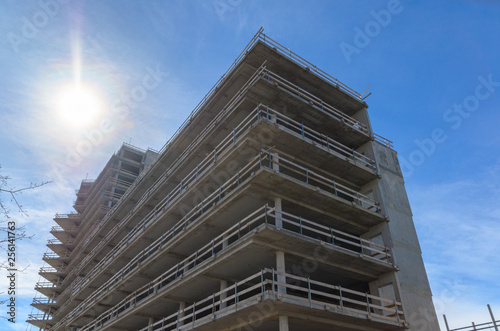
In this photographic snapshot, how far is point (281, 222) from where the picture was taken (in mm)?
15242

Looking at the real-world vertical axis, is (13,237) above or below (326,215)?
below

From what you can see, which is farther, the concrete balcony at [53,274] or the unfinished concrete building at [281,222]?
the concrete balcony at [53,274]

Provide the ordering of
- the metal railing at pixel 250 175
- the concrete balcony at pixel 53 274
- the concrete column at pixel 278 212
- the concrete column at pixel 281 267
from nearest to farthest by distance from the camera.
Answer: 1. the concrete column at pixel 281 267
2. the concrete column at pixel 278 212
3. the metal railing at pixel 250 175
4. the concrete balcony at pixel 53 274

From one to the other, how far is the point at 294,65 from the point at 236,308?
49.6 ft

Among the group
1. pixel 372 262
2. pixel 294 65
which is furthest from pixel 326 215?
pixel 294 65

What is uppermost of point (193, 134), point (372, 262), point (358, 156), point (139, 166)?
point (139, 166)

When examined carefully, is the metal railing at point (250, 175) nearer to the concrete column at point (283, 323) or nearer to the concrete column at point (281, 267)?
the concrete column at point (281, 267)

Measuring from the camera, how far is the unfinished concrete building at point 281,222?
15.4m

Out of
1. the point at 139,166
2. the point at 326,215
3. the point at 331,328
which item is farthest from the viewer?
the point at 139,166

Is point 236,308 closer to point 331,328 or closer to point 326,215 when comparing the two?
point 331,328

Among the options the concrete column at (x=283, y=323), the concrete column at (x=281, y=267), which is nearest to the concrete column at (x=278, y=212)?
the concrete column at (x=281, y=267)

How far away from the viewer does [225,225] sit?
19.6 metres

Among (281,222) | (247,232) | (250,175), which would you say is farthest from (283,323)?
(250,175)

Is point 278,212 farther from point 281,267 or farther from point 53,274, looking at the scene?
point 53,274
